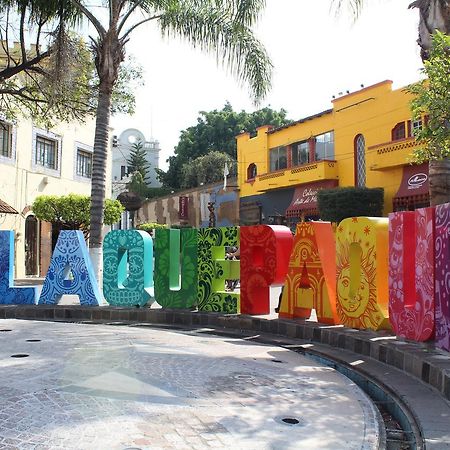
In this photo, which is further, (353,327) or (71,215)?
(71,215)

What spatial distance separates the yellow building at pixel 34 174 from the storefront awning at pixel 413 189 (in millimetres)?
14333

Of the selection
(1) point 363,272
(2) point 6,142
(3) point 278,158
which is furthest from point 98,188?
(3) point 278,158

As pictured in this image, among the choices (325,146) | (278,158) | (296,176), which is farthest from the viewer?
(278,158)

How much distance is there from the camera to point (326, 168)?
1101 inches

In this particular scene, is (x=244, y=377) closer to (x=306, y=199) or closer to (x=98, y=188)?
(x=98, y=188)

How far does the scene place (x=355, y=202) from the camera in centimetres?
2416

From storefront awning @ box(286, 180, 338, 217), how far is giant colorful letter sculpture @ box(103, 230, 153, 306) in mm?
18791

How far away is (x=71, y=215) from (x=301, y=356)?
15478mm

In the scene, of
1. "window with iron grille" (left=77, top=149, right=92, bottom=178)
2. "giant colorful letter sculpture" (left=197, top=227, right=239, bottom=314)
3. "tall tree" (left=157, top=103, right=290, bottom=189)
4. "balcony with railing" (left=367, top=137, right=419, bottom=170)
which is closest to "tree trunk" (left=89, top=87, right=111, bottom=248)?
"giant colorful letter sculpture" (left=197, top=227, right=239, bottom=314)

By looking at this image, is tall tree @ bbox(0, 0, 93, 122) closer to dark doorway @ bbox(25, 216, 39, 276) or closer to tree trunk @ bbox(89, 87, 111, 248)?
tree trunk @ bbox(89, 87, 111, 248)

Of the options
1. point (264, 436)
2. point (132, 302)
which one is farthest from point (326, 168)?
point (264, 436)

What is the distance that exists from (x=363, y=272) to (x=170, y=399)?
13.4 ft

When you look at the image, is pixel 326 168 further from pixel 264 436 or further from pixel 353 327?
pixel 264 436

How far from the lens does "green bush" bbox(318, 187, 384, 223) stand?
24109 millimetres
